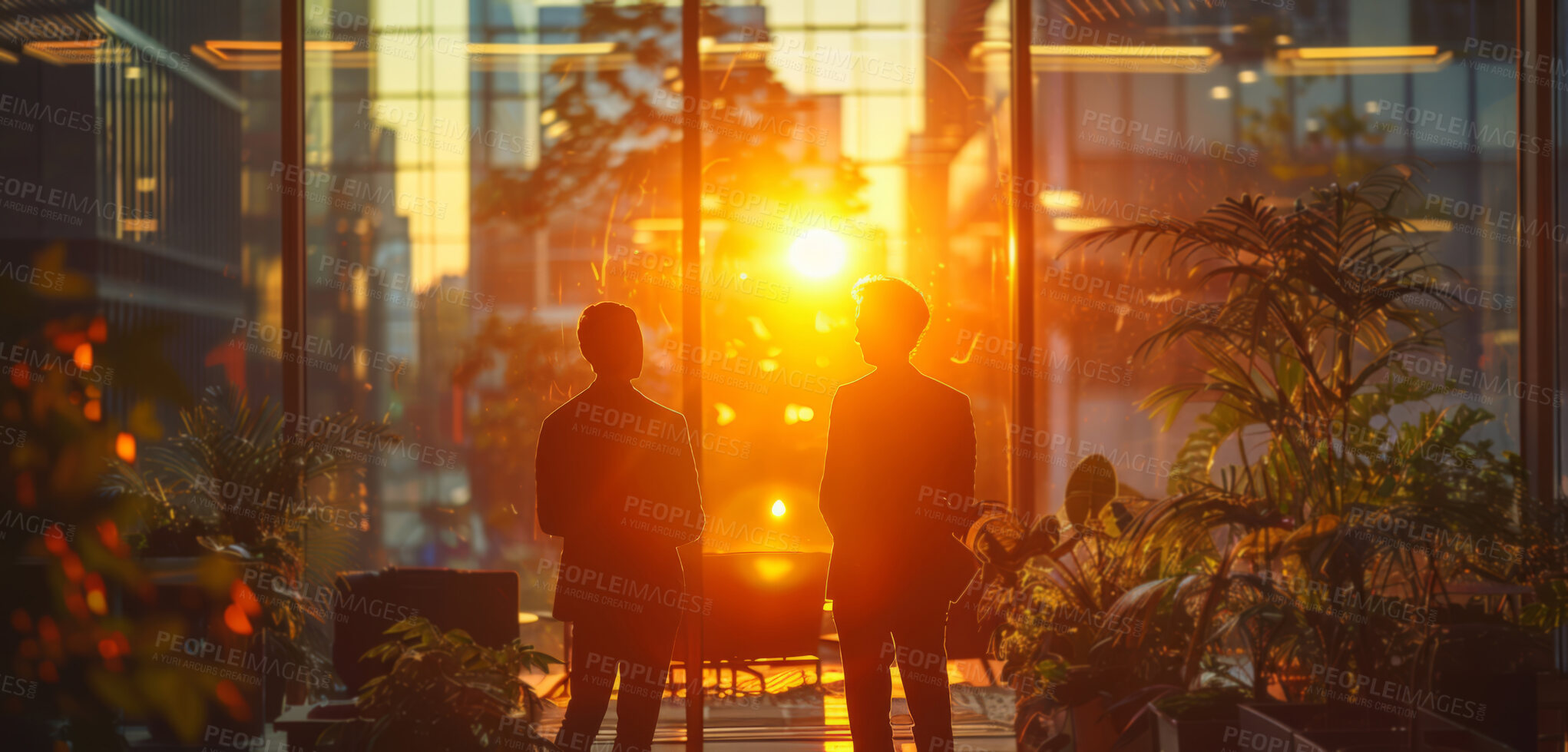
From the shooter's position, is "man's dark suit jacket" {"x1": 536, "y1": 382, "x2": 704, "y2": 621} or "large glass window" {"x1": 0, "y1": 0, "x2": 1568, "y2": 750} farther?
"large glass window" {"x1": 0, "y1": 0, "x2": 1568, "y2": 750}

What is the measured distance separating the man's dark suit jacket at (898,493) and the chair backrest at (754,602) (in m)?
1.29

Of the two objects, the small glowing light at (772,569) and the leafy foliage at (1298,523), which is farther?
the small glowing light at (772,569)

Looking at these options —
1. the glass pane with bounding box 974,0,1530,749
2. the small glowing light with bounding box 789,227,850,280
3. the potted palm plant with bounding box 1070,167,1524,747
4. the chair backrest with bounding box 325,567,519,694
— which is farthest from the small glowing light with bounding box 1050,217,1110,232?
the chair backrest with bounding box 325,567,519,694

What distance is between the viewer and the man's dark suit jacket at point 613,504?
9.68 feet

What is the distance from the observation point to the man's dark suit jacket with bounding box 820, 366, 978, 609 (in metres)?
3.01

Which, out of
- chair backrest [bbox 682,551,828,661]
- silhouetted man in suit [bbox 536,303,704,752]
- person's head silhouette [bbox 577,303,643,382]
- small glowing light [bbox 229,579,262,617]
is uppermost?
person's head silhouette [bbox 577,303,643,382]

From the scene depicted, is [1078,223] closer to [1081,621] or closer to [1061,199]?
[1061,199]

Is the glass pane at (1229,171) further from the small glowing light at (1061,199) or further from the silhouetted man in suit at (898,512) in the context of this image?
the silhouetted man in suit at (898,512)

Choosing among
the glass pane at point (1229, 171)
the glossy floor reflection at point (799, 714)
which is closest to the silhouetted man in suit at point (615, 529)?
the glossy floor reflection at point (799, 714)

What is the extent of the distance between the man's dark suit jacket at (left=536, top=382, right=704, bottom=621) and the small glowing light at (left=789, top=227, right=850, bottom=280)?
165 cm

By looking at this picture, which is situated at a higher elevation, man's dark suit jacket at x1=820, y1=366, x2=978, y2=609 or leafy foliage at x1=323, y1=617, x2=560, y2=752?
Answer: man's dark suit jacket at x1=820, y1=366, x2=978, y2=609

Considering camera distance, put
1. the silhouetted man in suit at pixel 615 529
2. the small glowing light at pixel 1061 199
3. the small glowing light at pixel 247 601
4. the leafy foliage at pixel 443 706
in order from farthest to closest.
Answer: the small glowing light at pixel 1061 199 → the small glowing light at pixel 247 601 → the silhouetted man in suit at pixel 615 529 → the leafy foliage at pixel 443 706

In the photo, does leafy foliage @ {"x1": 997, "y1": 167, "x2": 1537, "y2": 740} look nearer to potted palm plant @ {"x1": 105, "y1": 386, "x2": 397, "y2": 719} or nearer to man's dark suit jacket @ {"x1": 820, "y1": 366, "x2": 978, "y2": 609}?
man's dark suit jacket @ {"x1": 820, "y1": 366, "x2": 978, "y2": 609}

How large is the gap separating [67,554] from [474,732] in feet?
4.05
